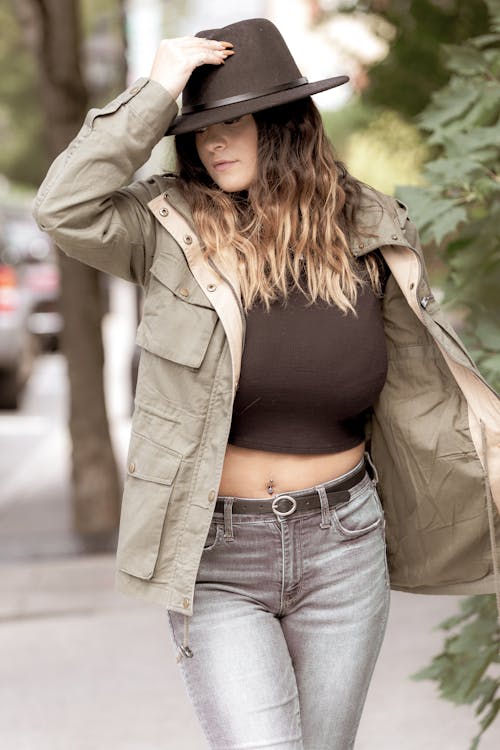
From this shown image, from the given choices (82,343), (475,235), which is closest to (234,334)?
(475,235)

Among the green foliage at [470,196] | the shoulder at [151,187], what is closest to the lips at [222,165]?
the shoulder at [151,187]

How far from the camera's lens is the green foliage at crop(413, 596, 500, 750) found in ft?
11.4

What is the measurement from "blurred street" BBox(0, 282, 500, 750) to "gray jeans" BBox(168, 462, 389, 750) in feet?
6.00

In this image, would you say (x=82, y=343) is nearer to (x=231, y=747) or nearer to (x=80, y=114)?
(x=80, y=114)

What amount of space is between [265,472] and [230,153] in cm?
68

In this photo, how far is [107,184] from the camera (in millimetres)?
2469

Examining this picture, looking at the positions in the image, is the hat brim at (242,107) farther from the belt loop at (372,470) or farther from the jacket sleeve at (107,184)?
the belt loop at (372,470)

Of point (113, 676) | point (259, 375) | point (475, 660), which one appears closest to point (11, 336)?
point (113, 676)

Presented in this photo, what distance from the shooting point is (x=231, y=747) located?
2408 mm

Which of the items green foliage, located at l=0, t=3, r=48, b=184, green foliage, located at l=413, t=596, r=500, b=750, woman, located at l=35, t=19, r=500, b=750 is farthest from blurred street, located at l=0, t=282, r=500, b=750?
green foliage, located at l=0, t=3, r=48, b=184

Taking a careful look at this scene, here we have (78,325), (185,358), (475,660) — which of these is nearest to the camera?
(185,358)

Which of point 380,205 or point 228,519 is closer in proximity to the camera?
point 228,519

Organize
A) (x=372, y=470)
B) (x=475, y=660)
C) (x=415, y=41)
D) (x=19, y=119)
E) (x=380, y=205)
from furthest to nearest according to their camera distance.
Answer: (x=19, y=119), (x=415, y=41), (x=475, y=660), (x=372, y=470), (x=380, y=205)

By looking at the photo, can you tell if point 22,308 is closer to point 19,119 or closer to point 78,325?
point 78,325
